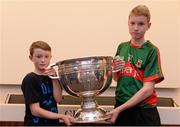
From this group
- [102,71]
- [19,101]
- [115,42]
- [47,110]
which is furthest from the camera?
[115,42]

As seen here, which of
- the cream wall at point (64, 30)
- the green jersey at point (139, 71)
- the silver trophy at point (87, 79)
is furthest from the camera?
the cream wall at point (64, 30)

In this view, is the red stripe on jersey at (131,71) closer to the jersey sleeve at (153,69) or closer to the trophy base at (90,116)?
the jersey sleeve at (153,69)

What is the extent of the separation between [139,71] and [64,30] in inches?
43.5

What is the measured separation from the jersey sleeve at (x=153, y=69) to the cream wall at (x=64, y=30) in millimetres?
1009

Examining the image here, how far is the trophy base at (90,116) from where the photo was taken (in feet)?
3.76

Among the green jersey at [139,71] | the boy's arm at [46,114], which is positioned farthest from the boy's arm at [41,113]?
the green jersey at [139,71]

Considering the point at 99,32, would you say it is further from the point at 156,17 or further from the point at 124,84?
the point at 124,84

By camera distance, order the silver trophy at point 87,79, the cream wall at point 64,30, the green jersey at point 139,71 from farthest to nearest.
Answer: the cream wall at point 64,30
the green jersey at point 139,71
the silver trophy at point 87,79

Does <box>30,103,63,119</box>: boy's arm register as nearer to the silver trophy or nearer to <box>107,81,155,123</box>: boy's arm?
the silver trophy

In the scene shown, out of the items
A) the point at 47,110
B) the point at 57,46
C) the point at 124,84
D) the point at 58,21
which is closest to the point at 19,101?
the point at 57,46

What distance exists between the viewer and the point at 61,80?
1.18 m

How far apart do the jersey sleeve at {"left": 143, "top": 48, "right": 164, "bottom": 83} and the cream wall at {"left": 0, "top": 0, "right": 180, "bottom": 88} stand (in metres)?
1.01

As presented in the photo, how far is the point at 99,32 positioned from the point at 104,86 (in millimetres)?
1122

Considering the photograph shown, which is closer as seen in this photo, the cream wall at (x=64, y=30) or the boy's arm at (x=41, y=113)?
the boy's arm at (x=41, y=113)
